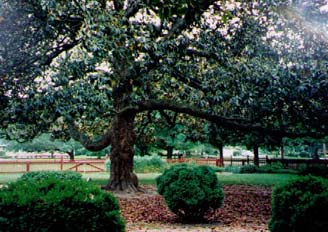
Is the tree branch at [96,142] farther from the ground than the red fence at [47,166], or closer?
farther from the ground

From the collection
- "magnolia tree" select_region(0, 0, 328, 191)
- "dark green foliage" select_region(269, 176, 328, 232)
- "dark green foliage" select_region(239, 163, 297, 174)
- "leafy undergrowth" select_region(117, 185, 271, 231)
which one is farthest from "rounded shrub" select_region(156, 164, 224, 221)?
"dark green foliage" select_region(239, 163, 297, 174)

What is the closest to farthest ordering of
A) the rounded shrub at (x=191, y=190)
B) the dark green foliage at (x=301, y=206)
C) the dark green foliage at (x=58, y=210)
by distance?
the dark green foliage at (x=58, y=210), the dark green foliage at (x=301, y=206), the rounded shrub at (x=191, y=190)

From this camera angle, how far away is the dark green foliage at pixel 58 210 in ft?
17.9

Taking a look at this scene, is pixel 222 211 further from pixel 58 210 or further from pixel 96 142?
pixel 58 210

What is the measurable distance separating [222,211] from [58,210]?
846 centimetres

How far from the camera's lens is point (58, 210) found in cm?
554

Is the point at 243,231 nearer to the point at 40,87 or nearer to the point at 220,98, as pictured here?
the point at 220,98

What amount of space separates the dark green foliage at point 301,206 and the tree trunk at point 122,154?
11.0m

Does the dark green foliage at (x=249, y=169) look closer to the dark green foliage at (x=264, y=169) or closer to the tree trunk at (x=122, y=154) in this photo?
the dark green foliage at (x=264, y=169)

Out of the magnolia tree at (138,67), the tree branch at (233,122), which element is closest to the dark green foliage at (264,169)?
the magnolia tree at (138,67)

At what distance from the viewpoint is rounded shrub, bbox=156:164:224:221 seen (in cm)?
1035

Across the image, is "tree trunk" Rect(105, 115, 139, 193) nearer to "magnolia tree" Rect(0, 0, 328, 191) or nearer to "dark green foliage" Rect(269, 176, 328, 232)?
"magnolia tree" Rect(0, 0, 328, 191)

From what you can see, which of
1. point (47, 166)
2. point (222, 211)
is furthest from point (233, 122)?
point (47, 166)

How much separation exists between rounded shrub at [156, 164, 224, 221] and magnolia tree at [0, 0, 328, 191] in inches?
107
